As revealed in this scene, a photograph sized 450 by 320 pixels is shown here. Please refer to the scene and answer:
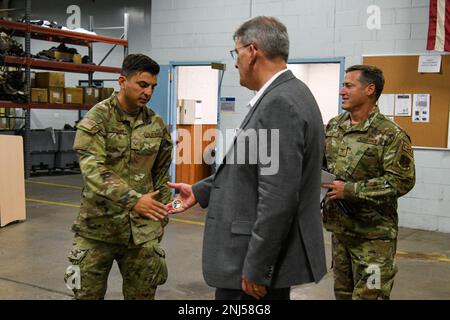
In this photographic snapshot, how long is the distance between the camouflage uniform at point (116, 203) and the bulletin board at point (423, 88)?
4.76m

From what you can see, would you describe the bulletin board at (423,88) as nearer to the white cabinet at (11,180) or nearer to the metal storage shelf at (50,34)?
the white cabinet at (11,180)

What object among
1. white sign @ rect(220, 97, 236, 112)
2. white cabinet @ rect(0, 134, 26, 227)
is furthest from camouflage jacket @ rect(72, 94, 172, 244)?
white sign @ rect(220, 97, 236, 112)

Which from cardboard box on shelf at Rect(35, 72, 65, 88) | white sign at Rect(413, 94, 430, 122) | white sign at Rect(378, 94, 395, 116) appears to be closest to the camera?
white sign at Rect(413, 94, 430, 122)

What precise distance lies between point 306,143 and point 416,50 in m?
5.36

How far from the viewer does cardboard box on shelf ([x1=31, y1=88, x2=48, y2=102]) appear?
33.3 ft

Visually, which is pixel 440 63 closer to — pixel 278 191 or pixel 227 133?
pixel 227 133

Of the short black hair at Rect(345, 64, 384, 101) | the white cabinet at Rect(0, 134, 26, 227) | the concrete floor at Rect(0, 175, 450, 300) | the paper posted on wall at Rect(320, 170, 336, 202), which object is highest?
the short black hair at Rect(345, 64, 384, 101)

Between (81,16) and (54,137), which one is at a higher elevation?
(81,16)

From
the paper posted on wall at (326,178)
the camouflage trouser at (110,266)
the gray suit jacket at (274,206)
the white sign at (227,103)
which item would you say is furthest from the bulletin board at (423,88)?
the gray suit jacket at (274,206)

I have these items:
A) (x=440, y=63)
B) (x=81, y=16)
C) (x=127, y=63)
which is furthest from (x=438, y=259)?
(x=81, y=16)

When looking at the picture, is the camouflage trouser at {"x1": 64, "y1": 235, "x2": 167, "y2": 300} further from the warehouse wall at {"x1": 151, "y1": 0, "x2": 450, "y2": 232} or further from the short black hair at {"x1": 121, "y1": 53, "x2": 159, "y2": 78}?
the warehouse wall at {"x1": 151, "y1": 0, "x2": 450, "y2": 232}

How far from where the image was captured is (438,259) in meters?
5.51

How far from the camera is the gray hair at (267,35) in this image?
2.01 meters

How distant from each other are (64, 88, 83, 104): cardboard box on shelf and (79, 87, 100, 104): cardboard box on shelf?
12 cm
